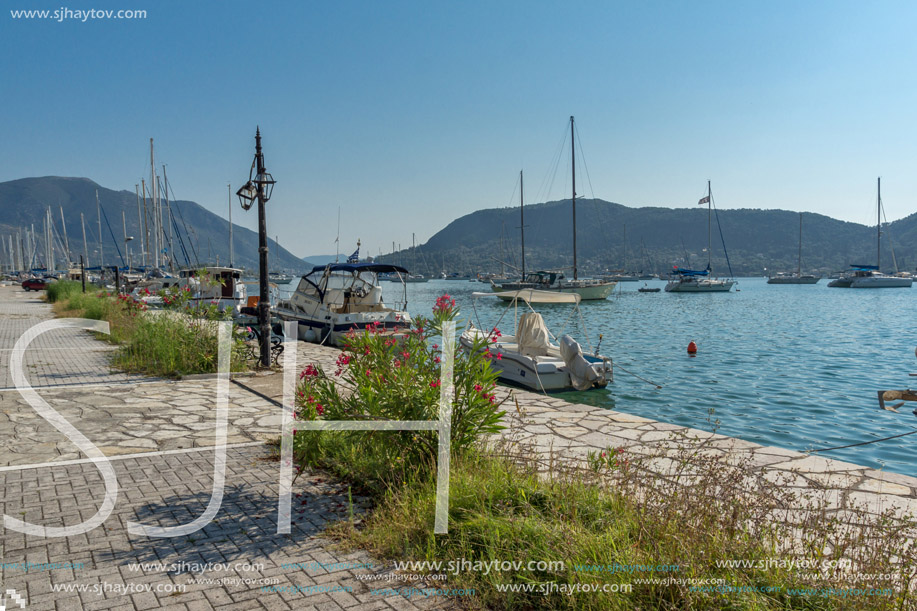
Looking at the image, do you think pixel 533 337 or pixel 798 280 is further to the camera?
pixel 798 280

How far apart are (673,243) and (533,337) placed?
135719 mm

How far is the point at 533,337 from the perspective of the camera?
12.3m

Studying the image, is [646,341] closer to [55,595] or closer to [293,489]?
[293,489]

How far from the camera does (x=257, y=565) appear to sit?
3.12 m

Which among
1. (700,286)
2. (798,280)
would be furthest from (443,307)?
(798,280)

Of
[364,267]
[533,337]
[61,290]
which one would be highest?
[364,267]

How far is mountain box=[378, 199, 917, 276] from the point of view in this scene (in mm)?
121812

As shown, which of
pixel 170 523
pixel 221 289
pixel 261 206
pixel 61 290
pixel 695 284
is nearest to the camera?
pixel 170 523

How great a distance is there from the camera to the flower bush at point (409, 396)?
13.3 ft

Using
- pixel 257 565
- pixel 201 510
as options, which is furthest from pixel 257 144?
pixel 257 565

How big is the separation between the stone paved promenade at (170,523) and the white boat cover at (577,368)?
6500 mm

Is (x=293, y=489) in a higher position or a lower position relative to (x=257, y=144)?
lower

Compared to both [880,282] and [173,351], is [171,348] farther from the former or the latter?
[880,282]

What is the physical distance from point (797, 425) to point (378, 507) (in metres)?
9.00
